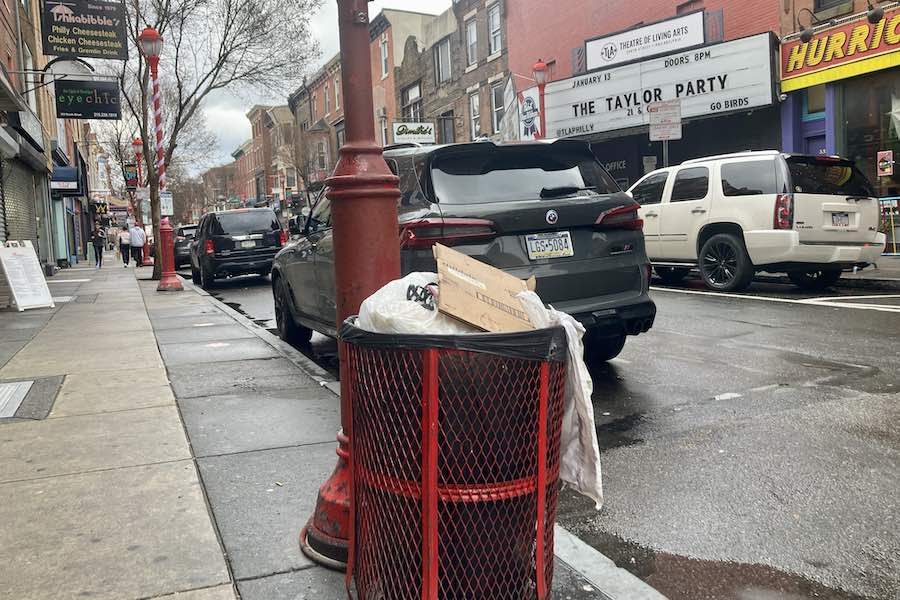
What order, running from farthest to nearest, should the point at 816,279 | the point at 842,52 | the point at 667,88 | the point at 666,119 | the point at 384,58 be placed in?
the point at 384,58, the point at 667,88, the point at 842,52, the point at 666,119, the point at 816,279

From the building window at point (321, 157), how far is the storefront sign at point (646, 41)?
30846mm

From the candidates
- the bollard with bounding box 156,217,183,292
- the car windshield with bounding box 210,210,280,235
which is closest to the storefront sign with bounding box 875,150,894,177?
the car windshield with bounding box 210,210,280,235

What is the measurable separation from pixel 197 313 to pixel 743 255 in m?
7.73

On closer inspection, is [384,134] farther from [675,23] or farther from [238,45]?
[675,23]

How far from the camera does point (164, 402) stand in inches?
210

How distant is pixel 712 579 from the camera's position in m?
2.81

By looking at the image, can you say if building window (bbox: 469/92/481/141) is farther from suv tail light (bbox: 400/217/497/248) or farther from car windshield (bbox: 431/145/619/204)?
suv tail light (bbox: 400/217/497/248)

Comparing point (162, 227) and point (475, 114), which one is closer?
point (162, 227)

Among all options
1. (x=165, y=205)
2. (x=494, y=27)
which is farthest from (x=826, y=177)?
(x=494, y=27)

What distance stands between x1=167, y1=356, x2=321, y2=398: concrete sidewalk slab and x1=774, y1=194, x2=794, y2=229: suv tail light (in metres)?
6.74

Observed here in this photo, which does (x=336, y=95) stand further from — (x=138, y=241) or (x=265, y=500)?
(x=265, y=500)

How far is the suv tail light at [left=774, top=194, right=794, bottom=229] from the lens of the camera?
10039mm

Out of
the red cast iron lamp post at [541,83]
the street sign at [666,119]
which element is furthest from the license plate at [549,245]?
the red cast iron lamp post at [541,83]

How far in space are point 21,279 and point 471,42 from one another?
21.4 m
